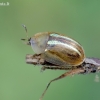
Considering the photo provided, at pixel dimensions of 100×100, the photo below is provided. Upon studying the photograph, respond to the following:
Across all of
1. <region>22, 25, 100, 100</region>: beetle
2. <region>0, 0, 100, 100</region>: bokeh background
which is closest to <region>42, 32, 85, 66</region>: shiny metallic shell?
<region>22, 25, 100, 100</region>: beetle

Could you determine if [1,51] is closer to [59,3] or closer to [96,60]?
[59,3]

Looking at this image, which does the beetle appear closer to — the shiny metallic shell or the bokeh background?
the shiny metallic shell

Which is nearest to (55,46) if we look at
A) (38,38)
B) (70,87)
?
(38,38)

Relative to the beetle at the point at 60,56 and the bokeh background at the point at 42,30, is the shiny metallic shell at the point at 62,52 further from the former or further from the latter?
the bokeh background at the point at 42,30

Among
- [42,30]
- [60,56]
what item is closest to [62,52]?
[60,56]

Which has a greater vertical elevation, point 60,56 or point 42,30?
point 60,56

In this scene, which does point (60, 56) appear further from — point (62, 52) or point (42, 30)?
point (42, 30)
